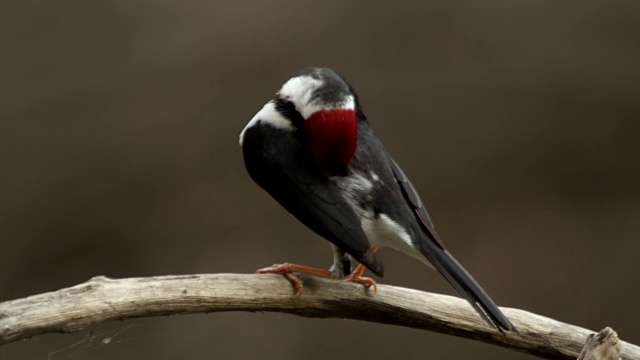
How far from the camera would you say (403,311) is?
2.42 metres

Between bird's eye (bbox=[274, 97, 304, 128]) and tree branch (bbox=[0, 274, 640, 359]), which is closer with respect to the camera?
tree branch (bbox=[0, 274, 640, 359])

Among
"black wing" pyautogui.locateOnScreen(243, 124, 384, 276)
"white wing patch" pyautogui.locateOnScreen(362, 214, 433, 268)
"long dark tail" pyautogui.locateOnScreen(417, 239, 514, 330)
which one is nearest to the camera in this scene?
"long dark tail" pyautogui.locateOnScreen(417, 239, 514, 330)

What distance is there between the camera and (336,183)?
2.45 metres

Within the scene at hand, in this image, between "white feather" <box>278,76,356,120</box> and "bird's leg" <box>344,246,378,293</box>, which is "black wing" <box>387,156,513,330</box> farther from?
"white feather" <box>278,76,356,120</box>

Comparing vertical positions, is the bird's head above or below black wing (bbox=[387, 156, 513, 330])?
above

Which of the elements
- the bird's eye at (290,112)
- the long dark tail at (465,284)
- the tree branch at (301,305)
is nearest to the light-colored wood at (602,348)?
the long dark tail at (465,284)

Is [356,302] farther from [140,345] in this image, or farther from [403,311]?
[140,345]

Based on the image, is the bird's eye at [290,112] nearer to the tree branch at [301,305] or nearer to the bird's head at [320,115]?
the bird's head at [320,115]

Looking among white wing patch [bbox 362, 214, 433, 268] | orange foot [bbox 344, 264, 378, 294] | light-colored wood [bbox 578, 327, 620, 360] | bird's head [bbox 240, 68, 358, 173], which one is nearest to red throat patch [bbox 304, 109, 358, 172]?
bird's head [bbox 240, 68, 358, 173]

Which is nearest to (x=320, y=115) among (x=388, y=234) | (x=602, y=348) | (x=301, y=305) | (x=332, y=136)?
(x=332, y=136)

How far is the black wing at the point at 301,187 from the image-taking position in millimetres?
2328

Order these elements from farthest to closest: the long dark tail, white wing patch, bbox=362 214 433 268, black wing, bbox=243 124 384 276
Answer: white wing patch, bbox=362 214 433 268
black wing, bbox=243 124 384 276
the long dark tail

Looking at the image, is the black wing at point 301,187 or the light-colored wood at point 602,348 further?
the black wing at point 301,187

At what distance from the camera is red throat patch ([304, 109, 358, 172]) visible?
2.27 m
